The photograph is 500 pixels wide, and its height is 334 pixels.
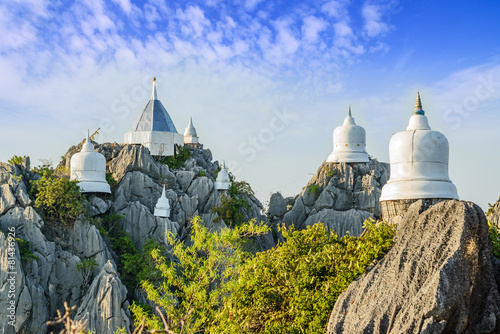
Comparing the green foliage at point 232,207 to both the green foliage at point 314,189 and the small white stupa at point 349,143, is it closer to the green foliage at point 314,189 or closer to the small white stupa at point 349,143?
the green foliage at point 314,189

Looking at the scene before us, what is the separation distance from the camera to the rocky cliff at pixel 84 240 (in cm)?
2377

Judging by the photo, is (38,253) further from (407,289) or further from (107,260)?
(407,289)

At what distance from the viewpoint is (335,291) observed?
9297 millimetres

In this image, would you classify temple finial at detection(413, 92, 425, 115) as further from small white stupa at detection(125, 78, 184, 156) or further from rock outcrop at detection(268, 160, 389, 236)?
small white stupa at detection(125, 78, 184, 156)

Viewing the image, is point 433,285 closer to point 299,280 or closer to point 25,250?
point 299,280

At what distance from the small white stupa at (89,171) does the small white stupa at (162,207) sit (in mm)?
3269

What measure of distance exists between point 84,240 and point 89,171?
632cm

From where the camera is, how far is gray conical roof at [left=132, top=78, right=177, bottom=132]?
138 ft

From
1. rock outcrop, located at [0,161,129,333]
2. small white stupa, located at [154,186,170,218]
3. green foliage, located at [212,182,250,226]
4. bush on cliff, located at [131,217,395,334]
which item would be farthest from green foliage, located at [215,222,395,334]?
green foliage, located at [212,182,250,226]

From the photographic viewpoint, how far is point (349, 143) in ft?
122

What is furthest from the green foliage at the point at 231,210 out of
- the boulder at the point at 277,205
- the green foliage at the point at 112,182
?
the green foliage at the point at 112,182

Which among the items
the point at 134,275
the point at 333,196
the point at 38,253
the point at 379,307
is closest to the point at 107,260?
the point at 134,275

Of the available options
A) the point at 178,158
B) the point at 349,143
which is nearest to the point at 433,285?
the point at 349,143

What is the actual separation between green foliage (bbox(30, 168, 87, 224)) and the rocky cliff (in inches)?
18.2
